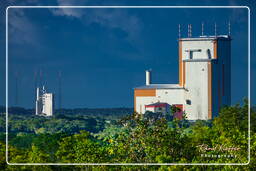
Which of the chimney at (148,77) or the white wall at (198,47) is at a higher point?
the white wall at (198,47)

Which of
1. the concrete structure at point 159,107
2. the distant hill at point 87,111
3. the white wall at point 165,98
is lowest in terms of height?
the distant hill at point 87,111

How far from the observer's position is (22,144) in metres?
4.93

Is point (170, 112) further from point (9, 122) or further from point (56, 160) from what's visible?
point (56, 160)

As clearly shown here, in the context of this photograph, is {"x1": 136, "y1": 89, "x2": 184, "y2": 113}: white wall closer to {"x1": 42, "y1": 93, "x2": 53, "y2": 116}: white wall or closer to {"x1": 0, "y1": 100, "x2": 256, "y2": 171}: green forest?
{"x1": 0, "y1": 100, "x2": 256, "y2": 171}: green forest

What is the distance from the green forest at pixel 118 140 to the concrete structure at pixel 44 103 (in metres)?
0.06

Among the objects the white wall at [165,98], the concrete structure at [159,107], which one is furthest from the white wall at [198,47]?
the concrete structure at [159,107]

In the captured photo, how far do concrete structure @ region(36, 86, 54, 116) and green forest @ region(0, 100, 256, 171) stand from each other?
59 mm

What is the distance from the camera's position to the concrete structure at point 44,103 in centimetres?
424

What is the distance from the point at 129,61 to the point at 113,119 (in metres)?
0.47

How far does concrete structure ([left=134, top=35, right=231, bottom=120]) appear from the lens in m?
4.11

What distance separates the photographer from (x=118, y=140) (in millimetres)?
5391

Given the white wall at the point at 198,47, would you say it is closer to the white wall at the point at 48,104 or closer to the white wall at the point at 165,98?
the white wall at the point at 165,98

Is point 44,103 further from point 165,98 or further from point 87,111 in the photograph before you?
point 165,98

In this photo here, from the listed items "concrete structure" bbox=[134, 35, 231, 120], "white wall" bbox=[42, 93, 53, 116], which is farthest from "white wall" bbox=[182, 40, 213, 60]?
"white wall" bbox=[42, 93, 53, 116]
